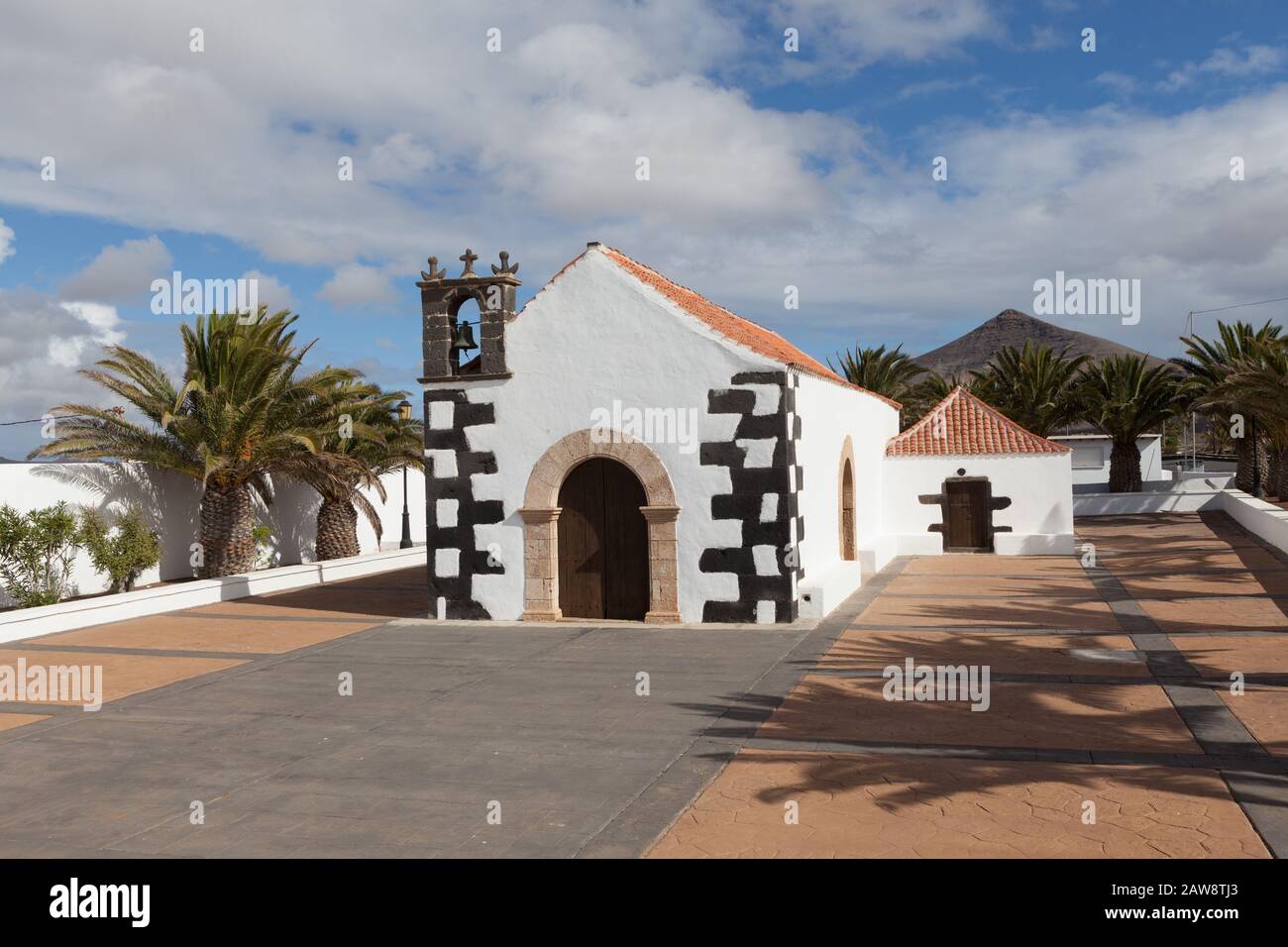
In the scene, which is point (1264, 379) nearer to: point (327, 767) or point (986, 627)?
point (986, 627)

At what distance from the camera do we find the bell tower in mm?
14469

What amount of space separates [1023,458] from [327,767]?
714 inches

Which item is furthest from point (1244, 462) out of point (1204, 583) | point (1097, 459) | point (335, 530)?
point (335, 530)

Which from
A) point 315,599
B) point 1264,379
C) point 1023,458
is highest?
point 1264,379

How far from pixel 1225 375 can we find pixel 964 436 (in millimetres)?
11529

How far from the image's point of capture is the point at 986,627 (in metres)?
12.7

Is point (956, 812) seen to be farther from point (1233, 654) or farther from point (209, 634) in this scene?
point (209, 634)

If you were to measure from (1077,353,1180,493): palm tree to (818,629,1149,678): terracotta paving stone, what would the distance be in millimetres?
23068

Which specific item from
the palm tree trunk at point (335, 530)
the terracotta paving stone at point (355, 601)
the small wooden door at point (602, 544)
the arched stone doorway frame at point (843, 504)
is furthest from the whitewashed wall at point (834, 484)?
the palm tree trunk at point (335, 530)

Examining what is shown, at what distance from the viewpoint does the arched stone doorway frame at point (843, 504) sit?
1747 centimetres

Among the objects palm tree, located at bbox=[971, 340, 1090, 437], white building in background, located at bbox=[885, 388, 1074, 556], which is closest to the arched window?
white building in background, located at bbox=[885, 388, 1074, 556]

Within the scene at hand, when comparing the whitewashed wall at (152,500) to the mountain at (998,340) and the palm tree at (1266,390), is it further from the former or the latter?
the mountain at (998,340)

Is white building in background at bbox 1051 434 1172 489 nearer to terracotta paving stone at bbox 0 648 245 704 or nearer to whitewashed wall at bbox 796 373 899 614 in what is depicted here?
whitewashed wall at bbox 796 373 899 614
